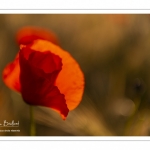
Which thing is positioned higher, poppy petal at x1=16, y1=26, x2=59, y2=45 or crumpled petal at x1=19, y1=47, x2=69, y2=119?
poppy petal at x1=16, y1=26, x2=59, y2=45

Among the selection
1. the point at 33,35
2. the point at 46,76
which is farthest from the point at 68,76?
the point at 33,35

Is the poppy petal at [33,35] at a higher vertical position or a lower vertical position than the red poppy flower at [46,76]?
higher

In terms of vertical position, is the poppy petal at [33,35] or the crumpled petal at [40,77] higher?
the poppy petal at [33,35]

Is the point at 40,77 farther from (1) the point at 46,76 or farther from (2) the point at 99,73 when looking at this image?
(2) the point at 99,73

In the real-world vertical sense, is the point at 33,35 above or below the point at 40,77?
above
